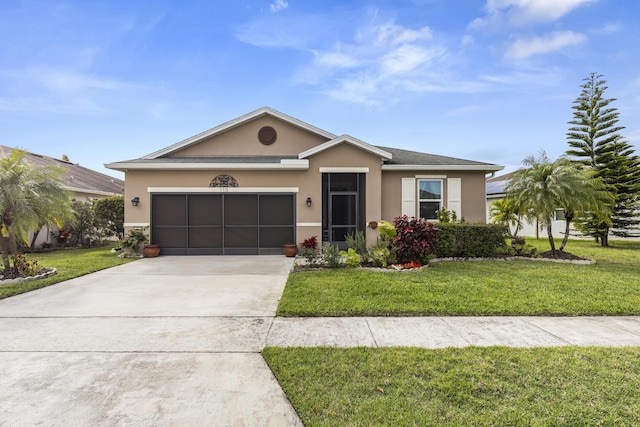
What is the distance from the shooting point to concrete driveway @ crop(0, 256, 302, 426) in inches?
106

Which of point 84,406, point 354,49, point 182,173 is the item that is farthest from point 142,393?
point 354,49

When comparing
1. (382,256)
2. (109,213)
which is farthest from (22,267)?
(382,256)

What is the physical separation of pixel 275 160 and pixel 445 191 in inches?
275

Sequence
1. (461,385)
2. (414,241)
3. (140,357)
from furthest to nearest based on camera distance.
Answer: (414,241)
(140,357)
(461,385)

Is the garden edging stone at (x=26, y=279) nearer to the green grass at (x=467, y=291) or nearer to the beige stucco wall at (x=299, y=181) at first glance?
the beige stucco wall at (x=299, y=181)

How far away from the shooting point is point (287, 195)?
1246cm

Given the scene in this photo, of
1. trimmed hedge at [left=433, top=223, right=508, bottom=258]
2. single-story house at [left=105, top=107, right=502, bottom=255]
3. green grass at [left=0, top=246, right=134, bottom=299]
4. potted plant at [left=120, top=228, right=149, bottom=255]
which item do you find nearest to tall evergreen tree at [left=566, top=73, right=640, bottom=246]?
single-story house at [left=105, top=107, right=502, bottom=255]

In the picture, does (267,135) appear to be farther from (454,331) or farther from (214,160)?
(454,331)

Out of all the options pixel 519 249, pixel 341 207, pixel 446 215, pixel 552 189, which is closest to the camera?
pixel 552 189

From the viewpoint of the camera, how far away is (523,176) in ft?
36.0

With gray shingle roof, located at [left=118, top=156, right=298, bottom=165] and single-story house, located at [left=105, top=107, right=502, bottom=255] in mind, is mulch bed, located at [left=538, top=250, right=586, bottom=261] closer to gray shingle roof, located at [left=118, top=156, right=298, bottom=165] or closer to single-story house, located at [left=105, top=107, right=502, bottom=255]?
single-story house, located at [left=105, top=107, right=502, bottom=255]

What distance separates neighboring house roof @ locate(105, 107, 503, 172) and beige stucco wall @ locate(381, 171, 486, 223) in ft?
1.19

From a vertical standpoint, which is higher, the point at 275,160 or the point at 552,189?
the point at 275,160

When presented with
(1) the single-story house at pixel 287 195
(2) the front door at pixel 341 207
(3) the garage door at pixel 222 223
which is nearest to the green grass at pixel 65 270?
(3) the garage door at pixel 222 223
